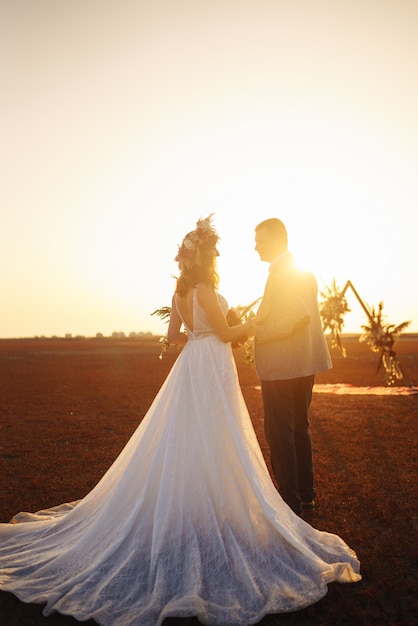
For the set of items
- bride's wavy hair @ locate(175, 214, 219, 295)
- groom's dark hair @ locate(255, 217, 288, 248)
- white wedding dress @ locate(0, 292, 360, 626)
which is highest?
groom's dark hair @ locate(255, 217, 288, 248)

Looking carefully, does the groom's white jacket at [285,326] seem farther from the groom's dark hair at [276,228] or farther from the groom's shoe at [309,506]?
the groom's shoe at [309,506]

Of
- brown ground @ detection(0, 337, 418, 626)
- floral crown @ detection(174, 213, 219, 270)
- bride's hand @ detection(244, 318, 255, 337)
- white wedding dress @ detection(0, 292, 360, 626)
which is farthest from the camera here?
bride's hand @ detection(244, 318, 255, 337)

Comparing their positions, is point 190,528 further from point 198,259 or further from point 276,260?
point 276,260

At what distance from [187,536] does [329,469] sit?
13.2ft

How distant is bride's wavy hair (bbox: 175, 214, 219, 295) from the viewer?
485 centimetres

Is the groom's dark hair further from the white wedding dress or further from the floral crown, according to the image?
the white wedding dress

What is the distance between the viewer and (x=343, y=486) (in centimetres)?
668

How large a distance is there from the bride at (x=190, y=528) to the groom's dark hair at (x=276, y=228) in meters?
0.79

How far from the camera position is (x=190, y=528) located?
416cm

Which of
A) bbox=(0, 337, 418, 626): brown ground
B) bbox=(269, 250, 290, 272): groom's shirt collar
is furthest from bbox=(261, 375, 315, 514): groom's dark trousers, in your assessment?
bbox=(269, 250, 290, 272): groom's shirt collar

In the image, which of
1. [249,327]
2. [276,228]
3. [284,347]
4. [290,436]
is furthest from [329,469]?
[276,228]

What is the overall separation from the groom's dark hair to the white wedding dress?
124cm

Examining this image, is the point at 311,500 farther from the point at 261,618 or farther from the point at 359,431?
the point at 359,431

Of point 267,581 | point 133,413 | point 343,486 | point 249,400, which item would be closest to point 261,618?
point 267,581
